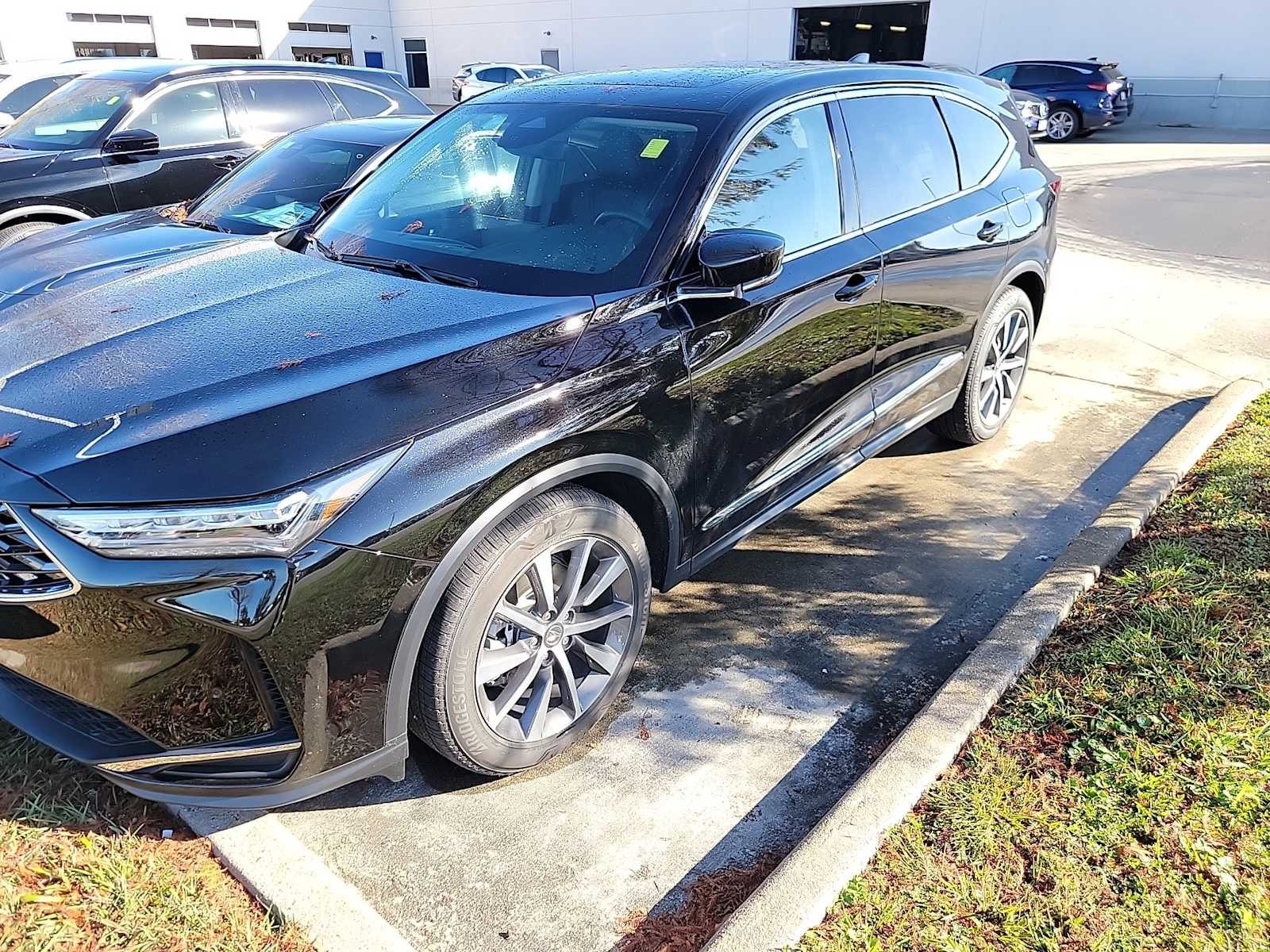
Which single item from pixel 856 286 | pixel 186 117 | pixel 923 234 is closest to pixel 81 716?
pixel 856 286

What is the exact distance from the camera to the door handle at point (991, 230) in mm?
4355

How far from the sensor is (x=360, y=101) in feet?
26.6

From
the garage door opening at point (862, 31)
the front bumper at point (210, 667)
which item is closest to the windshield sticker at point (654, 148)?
the front bumper at point (210, 667)

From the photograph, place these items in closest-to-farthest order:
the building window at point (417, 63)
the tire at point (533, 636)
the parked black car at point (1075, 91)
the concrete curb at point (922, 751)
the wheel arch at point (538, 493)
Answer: the concrete curb at point (922, 751), the wheel arch at point (538, 493), the tire at point (533, 636), the parked black car at point (1075, 91), the building window at point (417, 63)

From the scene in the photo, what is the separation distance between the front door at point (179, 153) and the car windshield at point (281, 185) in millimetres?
1522

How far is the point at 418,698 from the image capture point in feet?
7.82

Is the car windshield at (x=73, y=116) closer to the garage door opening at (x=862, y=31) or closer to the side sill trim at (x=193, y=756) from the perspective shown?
the side sill trim at (x=193, y=756)

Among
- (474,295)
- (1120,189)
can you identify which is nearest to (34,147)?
(474,295)

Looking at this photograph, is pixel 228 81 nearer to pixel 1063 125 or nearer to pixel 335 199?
pixel 335 199

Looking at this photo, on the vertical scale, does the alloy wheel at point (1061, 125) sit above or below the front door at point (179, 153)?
below

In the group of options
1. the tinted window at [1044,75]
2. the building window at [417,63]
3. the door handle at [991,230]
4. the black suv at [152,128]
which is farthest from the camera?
the building window at [417,63]

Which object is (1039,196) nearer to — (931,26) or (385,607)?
(385,607)

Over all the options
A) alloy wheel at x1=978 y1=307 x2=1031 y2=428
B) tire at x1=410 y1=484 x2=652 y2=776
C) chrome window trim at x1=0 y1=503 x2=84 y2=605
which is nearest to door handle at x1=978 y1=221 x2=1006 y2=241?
alloy wheel at x1=978 y1=307 x2=1031 y2=428

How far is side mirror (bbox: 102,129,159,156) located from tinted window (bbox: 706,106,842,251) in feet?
17.9
